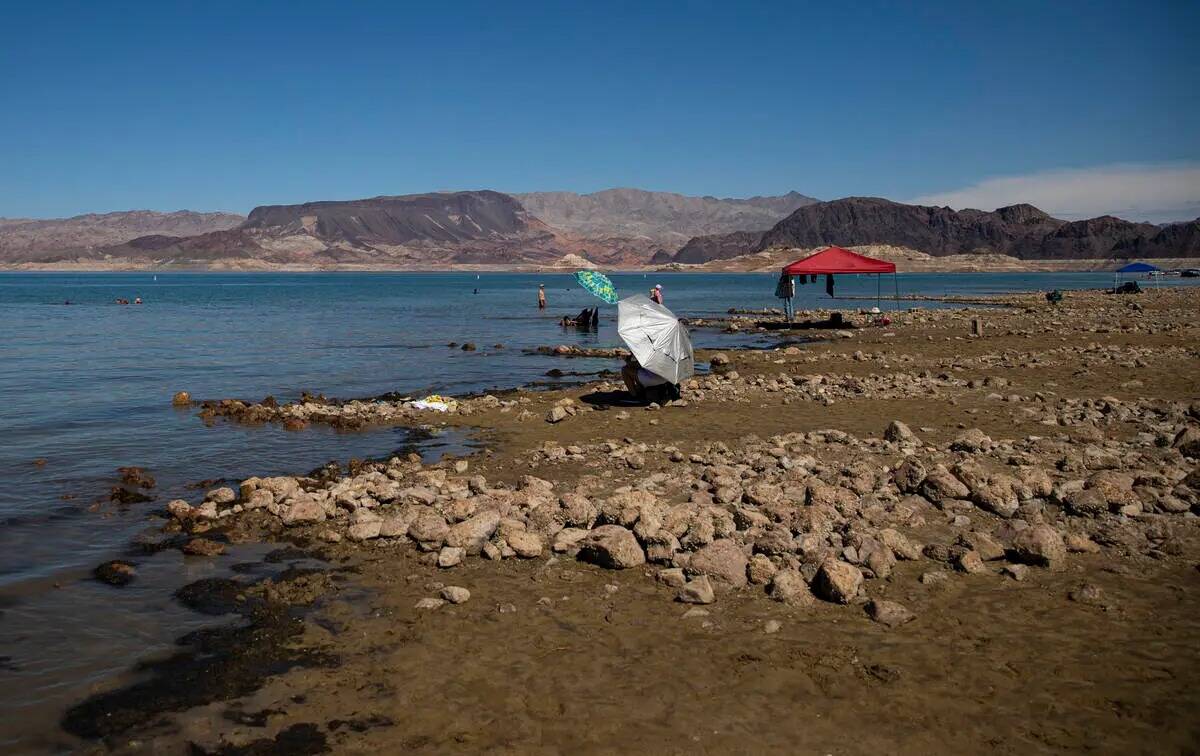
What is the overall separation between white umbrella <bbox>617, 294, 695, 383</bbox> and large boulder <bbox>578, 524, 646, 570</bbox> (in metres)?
9.04

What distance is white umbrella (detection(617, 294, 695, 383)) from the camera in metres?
17.2

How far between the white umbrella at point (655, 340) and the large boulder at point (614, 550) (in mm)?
9040

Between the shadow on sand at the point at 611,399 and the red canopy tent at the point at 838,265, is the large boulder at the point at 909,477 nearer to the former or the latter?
the shadow on sand at the point at 611,399

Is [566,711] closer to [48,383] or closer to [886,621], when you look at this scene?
[886,621]

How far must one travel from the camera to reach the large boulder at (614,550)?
799 centimetres

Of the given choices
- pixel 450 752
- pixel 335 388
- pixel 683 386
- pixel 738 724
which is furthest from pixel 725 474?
pixel 335 388

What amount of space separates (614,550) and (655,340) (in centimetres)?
969

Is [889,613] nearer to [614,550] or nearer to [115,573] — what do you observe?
[614,550]

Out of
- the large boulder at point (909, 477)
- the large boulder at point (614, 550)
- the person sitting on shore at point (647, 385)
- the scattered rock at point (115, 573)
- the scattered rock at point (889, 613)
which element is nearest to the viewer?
the scattered rock at point (889, 613)

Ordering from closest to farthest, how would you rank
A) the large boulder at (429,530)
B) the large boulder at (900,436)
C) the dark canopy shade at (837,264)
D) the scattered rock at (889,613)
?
1. the scattered rock at (889,613)
2. the large boulder at (429,530)
3. the large boulder at (900,436)
4. the dark canopy shade at (837,264)

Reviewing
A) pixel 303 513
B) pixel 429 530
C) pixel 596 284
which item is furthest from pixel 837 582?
pixel 596 284

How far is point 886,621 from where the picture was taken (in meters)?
6.64

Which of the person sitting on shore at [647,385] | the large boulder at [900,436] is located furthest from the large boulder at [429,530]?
the person sitting on shore at [647,385]

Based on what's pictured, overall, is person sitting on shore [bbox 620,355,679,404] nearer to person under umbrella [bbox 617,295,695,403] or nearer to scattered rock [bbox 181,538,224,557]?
person under umbrella [bbox 617,295,695,403]
